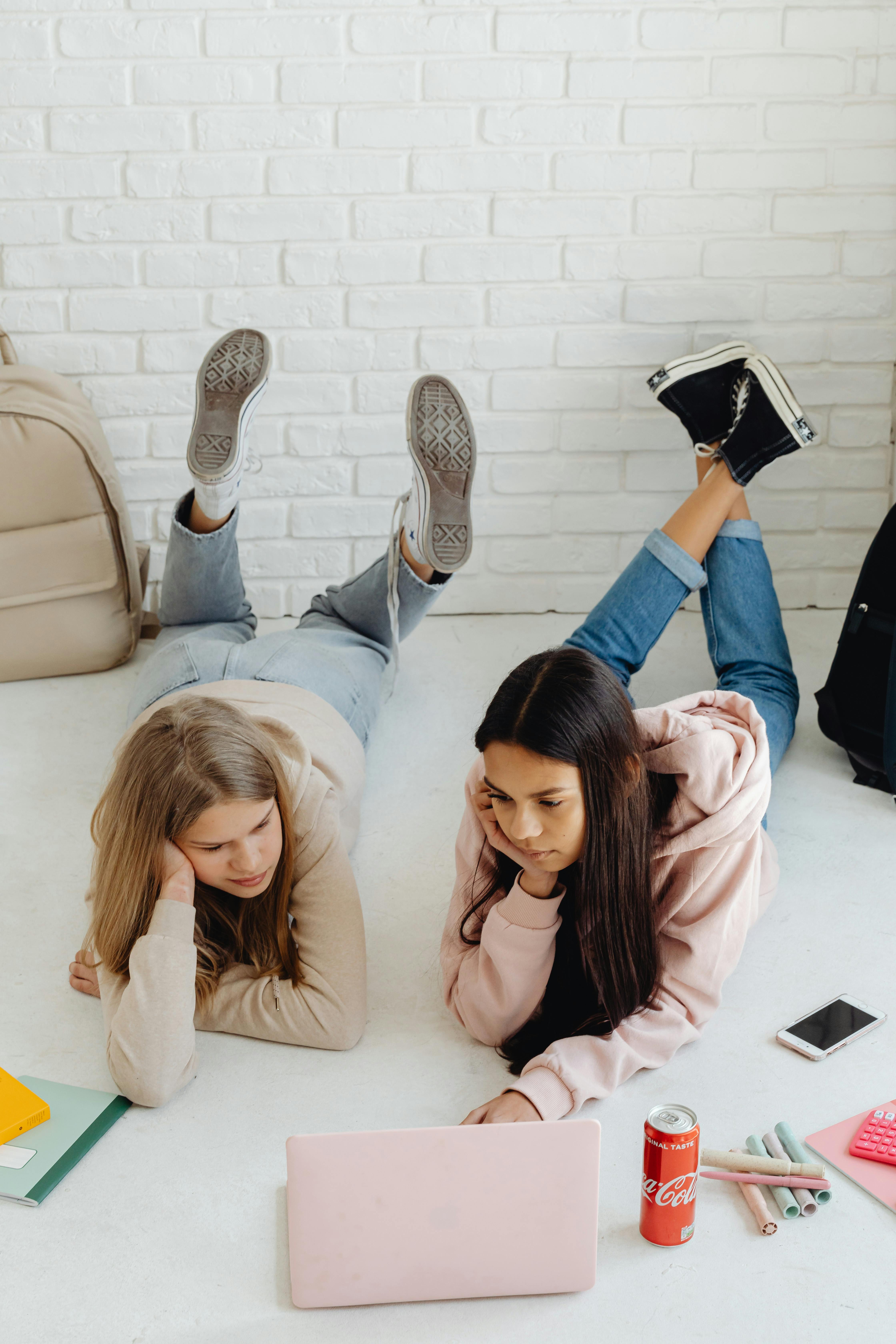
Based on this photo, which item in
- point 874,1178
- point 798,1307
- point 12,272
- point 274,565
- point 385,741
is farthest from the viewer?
point 274,565

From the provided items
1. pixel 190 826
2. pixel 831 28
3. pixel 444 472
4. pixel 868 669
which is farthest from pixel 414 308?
pixel 190 826

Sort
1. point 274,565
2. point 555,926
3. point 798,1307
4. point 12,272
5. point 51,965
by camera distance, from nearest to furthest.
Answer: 1. point 798,1307
2. point 555,926
3. point 51,965
4. point 12,272
5. point 274,565

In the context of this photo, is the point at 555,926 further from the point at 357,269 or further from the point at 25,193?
the point at 25,193

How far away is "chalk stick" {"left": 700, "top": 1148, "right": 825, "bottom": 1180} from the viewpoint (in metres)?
1.26

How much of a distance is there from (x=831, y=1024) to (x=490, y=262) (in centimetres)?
183

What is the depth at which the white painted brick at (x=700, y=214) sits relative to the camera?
2670mm

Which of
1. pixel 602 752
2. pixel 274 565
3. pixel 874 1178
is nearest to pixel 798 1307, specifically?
pixel 874 1178

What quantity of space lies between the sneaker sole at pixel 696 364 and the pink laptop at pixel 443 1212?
175cm

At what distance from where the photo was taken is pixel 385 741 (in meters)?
2.32

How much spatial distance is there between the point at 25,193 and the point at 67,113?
0.19 metres

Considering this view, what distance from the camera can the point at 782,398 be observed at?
92.7 inches

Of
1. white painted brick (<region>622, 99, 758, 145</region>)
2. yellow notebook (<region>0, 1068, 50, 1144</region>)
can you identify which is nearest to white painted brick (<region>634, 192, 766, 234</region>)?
white painted brick (<region>622, 99, 758, 145</region>)

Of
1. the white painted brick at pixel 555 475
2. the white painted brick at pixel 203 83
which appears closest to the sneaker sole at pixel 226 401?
the white painted brick at pixel 203 83

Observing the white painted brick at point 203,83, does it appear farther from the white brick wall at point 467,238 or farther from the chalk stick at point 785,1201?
the chalk stick at point 785,1201
